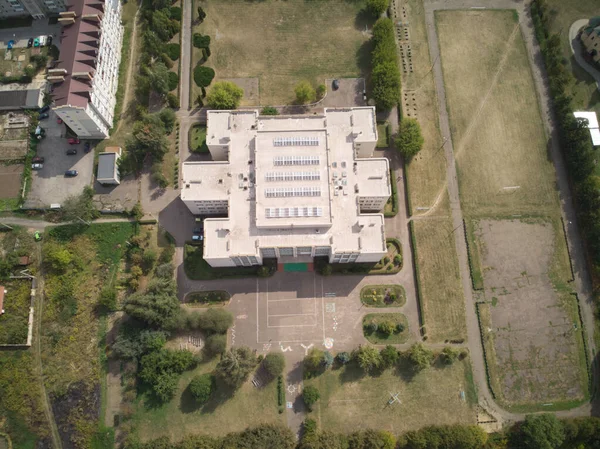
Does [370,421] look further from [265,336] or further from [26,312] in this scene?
[26,312]

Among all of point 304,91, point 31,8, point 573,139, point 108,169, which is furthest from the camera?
point 31,8

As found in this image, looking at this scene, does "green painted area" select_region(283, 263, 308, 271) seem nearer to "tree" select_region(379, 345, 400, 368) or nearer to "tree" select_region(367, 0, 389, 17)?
"tree" select_region(379, 345, 400, 368)

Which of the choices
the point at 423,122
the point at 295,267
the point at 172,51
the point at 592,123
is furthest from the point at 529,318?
the point at 172,51

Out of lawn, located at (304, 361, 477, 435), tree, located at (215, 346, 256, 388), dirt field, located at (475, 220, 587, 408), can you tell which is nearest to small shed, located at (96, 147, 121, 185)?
tree, located at (215, 346, 256, 388)

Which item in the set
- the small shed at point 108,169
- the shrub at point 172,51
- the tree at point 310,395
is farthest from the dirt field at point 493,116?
the small shed at point 108,169

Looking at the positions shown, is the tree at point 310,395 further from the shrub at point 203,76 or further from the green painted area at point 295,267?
the shrub at point 203,76

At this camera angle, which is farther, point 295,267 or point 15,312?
point 295,267

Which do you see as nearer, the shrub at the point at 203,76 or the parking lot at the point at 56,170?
the parking lot at the point at 56,170

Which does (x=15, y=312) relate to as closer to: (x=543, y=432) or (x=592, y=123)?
(x=543, y=432)
